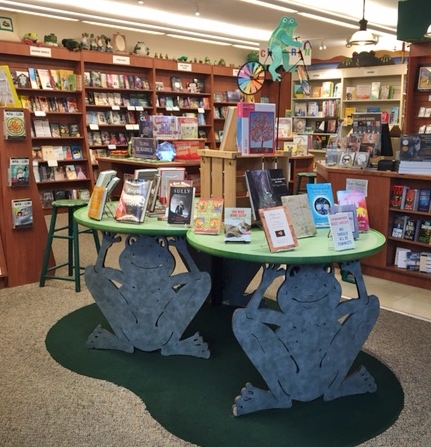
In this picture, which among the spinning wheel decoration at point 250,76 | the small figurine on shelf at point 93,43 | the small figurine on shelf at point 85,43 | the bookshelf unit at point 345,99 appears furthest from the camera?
the bookshelf unit at point 345,99

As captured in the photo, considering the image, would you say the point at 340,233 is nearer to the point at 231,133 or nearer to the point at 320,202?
the point at 320,202

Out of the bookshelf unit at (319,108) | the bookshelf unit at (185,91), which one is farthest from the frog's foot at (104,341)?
the bookshelf unit at (319,108)

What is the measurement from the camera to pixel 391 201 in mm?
4523

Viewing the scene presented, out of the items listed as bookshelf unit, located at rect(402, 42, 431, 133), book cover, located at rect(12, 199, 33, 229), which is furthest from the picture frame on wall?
book cover, located at rect(12, 199, 33, 229)

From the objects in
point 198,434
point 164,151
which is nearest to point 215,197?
point 198,434

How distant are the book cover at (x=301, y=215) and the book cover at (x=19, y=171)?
2619 millimetres

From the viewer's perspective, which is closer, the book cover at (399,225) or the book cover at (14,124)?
the book cover at (14,124)

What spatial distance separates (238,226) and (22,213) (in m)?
2.48

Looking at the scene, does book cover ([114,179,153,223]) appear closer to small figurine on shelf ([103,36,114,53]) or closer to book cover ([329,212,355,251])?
book cover ([329,212,355,251])

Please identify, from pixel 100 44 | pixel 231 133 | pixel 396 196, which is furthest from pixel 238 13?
pixel 231 133

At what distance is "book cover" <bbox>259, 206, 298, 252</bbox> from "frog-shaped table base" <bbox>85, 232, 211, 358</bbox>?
682mm

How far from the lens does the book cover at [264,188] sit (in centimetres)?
279

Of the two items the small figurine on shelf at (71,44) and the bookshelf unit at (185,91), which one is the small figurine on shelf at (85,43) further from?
the bookshelf unit at (185,91)

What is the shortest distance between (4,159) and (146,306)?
208 cm
